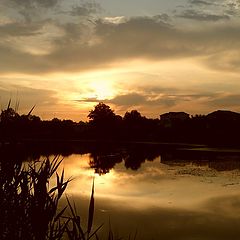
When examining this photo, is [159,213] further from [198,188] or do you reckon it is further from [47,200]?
[47,200]

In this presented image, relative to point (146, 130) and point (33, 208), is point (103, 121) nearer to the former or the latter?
point (146, 130)

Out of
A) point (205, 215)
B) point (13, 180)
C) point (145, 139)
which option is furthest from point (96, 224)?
point (145, 139)

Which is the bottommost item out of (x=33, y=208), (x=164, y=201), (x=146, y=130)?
(x=164, y=201)

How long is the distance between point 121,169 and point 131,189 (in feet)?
26.6

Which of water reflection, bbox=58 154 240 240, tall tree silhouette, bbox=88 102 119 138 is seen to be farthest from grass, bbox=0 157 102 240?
tall tree silhouette, bbox=88 102 119 138

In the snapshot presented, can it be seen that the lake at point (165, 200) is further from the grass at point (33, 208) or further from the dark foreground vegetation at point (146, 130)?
the dark foreground vegetation at point (146, 130)

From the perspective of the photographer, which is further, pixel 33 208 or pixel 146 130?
pixel 146 130

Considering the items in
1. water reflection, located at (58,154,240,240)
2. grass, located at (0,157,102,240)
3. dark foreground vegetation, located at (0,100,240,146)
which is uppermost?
dark foreground vegetation, located at (0,100,240,146)

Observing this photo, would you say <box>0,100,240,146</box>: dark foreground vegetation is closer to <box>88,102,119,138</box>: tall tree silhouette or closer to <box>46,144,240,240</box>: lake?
<box>88,102,119,138</box>: tall tree silhouette

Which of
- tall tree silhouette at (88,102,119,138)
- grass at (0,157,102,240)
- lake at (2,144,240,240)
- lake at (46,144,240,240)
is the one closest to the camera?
grass at (0,157,102,240)

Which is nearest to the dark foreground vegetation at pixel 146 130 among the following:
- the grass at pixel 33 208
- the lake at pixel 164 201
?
the lake at pixel 164 201

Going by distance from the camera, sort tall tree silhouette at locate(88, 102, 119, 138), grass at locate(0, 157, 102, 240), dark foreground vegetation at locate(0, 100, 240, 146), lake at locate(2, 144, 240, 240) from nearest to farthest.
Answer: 1. grass at locate(0, 157, 102, 240)
2. lake at locate(2, 144, 240, 240)
3. dark foreground vegetation at locate(0, 100, 240, 146)
4. tall tree silhouette at locate(88, 102, 119, 138)

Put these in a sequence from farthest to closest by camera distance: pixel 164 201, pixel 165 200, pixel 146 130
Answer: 1. pixel 146 130
2. pixel 165 200
3. pixel 164 201

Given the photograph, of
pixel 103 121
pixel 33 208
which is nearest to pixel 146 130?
pixel 103 121
